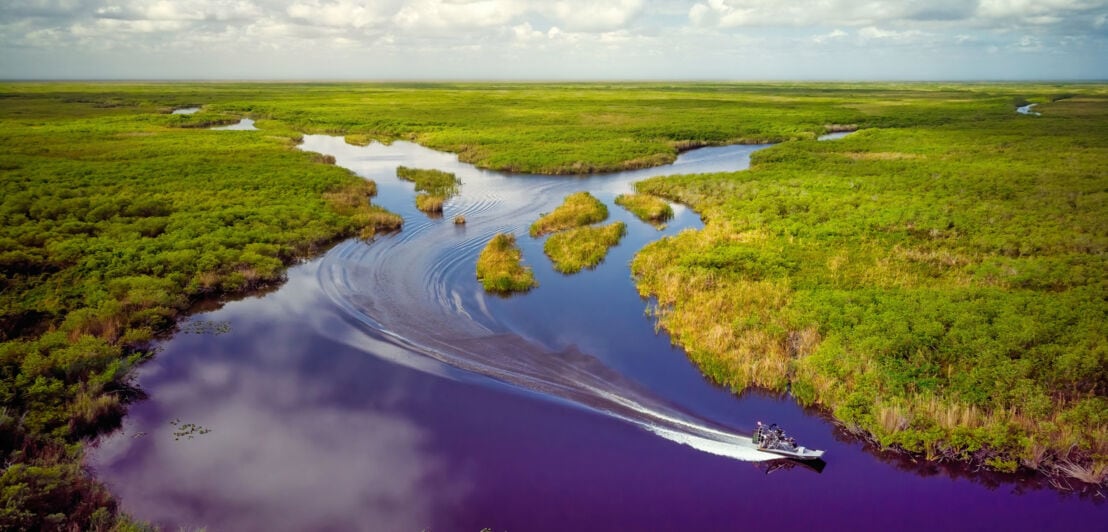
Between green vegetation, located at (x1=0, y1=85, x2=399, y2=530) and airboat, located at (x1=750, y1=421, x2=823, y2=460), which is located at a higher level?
green vegetation, located at (x1=0, y1=85, x2=399, y2=530)

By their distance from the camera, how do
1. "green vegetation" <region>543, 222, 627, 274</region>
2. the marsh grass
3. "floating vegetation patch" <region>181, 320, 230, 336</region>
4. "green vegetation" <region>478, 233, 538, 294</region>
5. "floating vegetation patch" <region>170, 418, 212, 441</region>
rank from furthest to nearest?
the marsh grass
"green vegetation" <region>543, 222, 627, 274</region>
"green vegetation" <region>478, 233, 538, 294</region>
"floating vegetation patch" <region>181, 320, 230, 336</region>
"floating vegetation patch" <region>170, 418, 212, 441</region>

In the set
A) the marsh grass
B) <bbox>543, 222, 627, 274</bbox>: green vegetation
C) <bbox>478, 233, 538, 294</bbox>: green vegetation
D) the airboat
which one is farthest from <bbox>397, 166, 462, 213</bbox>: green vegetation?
the airboat

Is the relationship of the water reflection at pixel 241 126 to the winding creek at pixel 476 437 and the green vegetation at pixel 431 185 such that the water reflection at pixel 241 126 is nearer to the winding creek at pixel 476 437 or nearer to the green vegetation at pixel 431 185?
the green vegetation at pixel 431 185

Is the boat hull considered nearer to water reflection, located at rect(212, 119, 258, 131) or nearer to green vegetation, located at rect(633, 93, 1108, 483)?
green vegetation, located at rect(633, 93, 1108, 483)

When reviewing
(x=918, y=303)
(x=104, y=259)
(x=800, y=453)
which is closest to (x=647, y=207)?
(x=918, y=303)

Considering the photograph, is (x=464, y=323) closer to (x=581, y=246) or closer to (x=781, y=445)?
(x=581, y=246)

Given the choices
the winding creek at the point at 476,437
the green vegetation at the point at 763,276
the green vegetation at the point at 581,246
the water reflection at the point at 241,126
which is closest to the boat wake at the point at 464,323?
the winding creek at the point at 476,437
